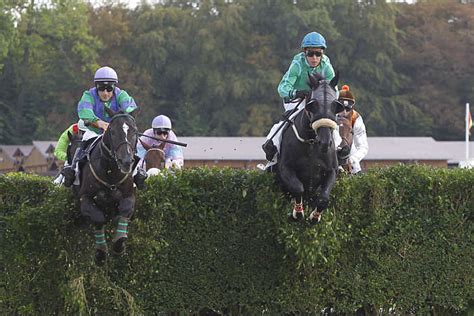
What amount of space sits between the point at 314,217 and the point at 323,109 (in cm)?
148

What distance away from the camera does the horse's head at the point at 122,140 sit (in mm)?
10008

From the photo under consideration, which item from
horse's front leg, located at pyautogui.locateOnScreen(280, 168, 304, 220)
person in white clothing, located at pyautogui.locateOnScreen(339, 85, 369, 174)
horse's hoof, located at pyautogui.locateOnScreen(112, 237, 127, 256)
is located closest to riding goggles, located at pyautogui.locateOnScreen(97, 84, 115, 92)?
horse's hoof, located at pyautogui.locateOnScreen(112, 237, 127, 256)

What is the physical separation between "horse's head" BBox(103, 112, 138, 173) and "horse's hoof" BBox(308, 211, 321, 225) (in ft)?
7.03

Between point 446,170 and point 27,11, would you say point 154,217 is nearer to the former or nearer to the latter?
point 446,170

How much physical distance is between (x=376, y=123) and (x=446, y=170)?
54.8 metres

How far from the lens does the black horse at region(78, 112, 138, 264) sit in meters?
10.2

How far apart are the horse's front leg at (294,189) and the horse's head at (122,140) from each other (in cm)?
172

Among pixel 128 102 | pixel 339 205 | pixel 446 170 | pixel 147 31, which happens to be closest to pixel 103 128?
pixel 128 102

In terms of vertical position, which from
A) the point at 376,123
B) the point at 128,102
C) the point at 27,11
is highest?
the point at 27,11

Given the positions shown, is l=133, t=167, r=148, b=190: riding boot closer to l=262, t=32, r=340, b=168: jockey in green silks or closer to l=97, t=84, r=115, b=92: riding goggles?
l=97, t=84, r=115, b=92: riding goggles

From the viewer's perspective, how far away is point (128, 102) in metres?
11.0

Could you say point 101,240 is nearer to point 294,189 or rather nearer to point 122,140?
point 122,140

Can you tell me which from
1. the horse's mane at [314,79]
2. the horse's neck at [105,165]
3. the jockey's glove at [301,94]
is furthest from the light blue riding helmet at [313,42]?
the horse's neck at [105,165]

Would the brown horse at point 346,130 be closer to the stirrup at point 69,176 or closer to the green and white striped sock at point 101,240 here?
the green and white striped sock at point 101,240
